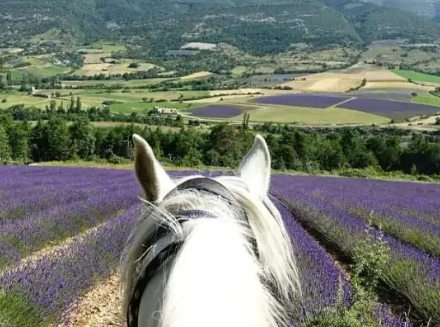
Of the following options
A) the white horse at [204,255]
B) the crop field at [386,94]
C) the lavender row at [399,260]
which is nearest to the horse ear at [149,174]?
the white horse at [204,255]

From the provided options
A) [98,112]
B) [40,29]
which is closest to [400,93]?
[98,112]

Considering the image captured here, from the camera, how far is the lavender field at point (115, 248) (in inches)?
144

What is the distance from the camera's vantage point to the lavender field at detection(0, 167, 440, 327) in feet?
12.0

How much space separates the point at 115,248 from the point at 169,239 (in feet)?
16.1

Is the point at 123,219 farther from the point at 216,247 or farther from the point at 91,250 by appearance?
the point at 216,247

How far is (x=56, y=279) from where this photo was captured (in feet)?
13.7

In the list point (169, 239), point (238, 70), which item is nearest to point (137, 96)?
point (238, 70)

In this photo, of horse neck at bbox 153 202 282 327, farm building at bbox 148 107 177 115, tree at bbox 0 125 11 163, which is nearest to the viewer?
horse neck at bbox 153 202 282 327

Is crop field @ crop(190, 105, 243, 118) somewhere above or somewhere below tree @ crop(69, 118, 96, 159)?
below

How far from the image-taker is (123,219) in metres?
7.05

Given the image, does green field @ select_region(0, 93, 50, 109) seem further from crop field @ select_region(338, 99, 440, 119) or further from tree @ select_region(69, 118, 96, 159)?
crop field @ select_region(338, 99, 440, 119)

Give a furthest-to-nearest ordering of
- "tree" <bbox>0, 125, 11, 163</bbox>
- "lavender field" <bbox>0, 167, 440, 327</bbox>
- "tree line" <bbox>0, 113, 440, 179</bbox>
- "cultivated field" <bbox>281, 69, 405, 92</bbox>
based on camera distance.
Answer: "cultivated field" <bbox>281, 69, 405, 92</bbox>
"tree" <bbox>0, 125, 11, 163</bbox>
"tree line" <bbox>0, 113, 440, 179</bbox>
"lavender field" <bbox>0, 167, 440, 327</bbox>

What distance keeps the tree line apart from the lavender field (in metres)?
17.9

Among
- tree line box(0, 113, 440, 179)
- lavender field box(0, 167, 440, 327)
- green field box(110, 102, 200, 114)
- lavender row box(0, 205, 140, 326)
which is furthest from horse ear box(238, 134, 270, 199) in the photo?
green field box(110, 102, 200, 114)
